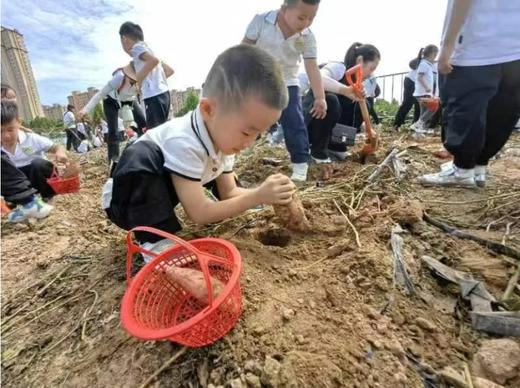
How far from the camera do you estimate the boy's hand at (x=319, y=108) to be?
2.90 m

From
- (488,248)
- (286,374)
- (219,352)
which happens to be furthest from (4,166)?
(488,248)

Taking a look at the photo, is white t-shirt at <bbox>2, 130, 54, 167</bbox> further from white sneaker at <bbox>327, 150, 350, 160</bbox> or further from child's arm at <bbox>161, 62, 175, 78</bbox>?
white sneaker at <bbox>327, 150, 350, 160</bbox>

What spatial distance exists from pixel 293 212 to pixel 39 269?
1.43 meters

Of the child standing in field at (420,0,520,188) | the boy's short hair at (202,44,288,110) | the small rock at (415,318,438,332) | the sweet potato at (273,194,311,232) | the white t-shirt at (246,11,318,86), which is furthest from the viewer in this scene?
the white t-shirt at (246,11,318,86)

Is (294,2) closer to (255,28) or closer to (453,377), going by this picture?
(255,28)

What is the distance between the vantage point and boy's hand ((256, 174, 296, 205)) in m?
1.36

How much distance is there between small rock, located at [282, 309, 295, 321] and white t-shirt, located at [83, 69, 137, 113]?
12.3ft

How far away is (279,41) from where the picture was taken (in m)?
2.59

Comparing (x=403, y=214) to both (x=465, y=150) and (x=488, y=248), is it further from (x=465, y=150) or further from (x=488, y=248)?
(x=465, y=150)

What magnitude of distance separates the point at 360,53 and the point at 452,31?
180 cm

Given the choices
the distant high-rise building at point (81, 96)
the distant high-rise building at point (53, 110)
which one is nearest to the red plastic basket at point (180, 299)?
the distant high-rise building at point (81, 96)

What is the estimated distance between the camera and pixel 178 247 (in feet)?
3.96

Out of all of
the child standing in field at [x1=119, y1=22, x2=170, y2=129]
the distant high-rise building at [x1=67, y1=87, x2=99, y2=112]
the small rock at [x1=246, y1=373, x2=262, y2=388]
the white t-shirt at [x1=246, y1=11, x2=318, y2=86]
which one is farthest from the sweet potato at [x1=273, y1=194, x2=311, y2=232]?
the distant high-rise building at [x1=67, y1=87, x2=99, y2=112]

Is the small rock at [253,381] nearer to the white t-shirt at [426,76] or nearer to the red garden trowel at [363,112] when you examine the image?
the red garden trowel at [363,112]
